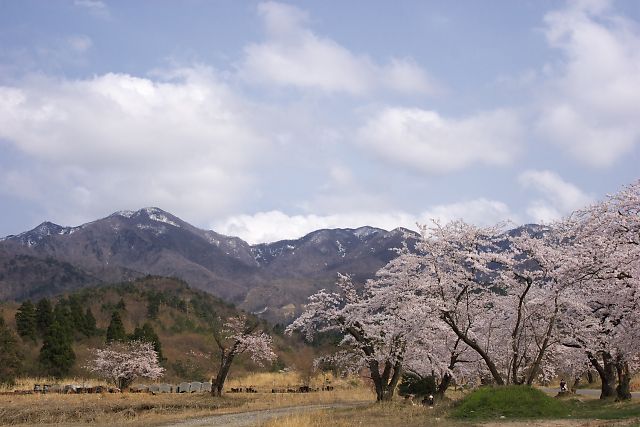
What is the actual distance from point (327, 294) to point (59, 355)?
35244mm

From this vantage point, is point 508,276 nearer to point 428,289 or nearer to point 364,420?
point 428,289

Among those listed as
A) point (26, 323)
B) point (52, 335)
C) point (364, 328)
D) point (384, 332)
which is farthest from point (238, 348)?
point (26, 323)

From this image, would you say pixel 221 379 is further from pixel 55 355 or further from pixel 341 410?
pixel 55 355

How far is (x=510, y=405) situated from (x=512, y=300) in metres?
6.92

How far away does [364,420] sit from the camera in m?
22.1

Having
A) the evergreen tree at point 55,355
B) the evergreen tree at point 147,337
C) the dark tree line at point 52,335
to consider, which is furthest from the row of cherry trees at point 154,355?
the evergreen tree at point 147,337

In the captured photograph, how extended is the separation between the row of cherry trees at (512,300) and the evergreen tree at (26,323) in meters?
44.6

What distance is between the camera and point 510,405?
68.7 ft

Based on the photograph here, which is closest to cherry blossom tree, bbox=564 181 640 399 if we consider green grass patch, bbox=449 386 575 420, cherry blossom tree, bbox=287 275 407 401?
green grass patch, bbox=449 386 575 420

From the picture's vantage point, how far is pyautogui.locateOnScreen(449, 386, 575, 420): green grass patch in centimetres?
2045

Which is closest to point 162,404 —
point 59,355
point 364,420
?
point 364,420

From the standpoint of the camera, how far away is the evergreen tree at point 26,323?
211ft

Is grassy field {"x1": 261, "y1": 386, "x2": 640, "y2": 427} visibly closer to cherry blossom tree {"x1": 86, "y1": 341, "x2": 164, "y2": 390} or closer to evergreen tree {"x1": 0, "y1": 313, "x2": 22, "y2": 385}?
cherry blossom tree {"x1": 86, "y1": 341, "x2": 164, "y2": 390}

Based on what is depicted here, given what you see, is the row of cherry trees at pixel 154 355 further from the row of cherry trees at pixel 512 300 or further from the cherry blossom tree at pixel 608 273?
the cherry blossom tree at pixel 608 273
